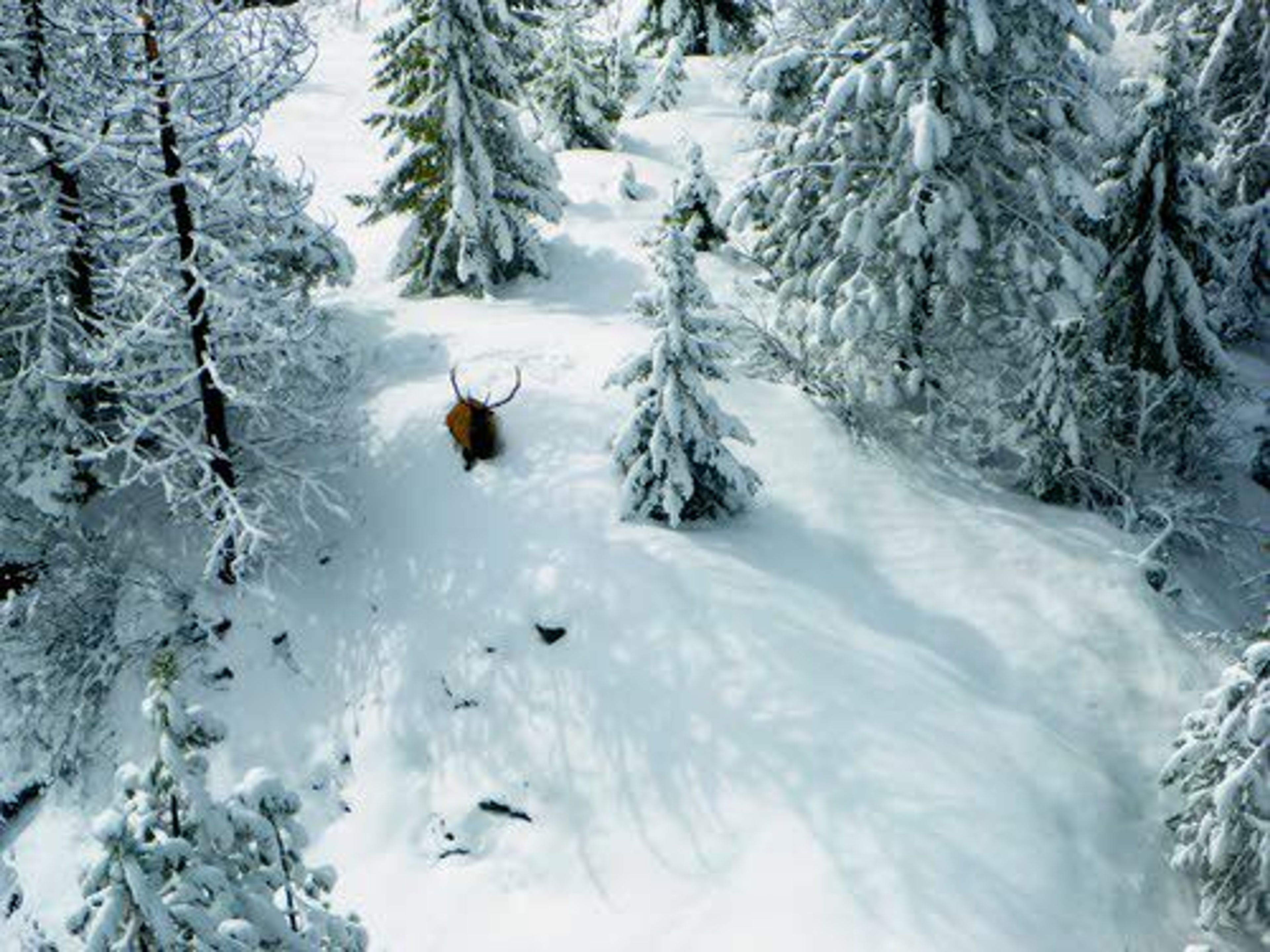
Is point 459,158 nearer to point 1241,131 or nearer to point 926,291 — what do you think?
point 926,291

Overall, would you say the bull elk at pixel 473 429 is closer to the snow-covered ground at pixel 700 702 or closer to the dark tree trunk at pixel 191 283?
the snow-covered ground at pixel 700 702

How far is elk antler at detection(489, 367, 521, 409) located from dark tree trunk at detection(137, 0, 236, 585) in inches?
130

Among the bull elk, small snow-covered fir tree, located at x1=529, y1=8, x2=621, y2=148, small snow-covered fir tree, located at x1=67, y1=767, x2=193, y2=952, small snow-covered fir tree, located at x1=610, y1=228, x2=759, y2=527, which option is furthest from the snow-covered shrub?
small snow-covered fir tree, located at x1=529, y1=8, x2=621, y2=148

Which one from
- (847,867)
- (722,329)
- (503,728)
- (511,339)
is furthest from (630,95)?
(847,867)

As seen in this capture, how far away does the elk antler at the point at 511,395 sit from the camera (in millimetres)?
12594

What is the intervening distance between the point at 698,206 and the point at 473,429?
7.28 meters

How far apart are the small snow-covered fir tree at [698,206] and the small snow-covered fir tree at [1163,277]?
6325 mm

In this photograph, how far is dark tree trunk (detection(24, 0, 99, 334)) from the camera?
1016 cm

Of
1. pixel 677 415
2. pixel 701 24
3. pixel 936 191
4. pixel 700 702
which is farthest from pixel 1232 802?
pixel 701 24

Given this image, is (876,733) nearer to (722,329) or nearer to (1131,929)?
(1131,929)

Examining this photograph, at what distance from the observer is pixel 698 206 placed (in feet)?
56.8

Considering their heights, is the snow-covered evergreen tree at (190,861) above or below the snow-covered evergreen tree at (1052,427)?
above

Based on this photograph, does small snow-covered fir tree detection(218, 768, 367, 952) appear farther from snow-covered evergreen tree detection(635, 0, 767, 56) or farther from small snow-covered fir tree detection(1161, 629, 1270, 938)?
snow-covered evergreen tree detection(635, 0, 767, 56)

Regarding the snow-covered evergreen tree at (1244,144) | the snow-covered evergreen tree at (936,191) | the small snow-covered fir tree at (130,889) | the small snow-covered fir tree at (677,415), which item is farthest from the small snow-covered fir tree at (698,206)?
the small snow-covered fir tree at (130,889)
